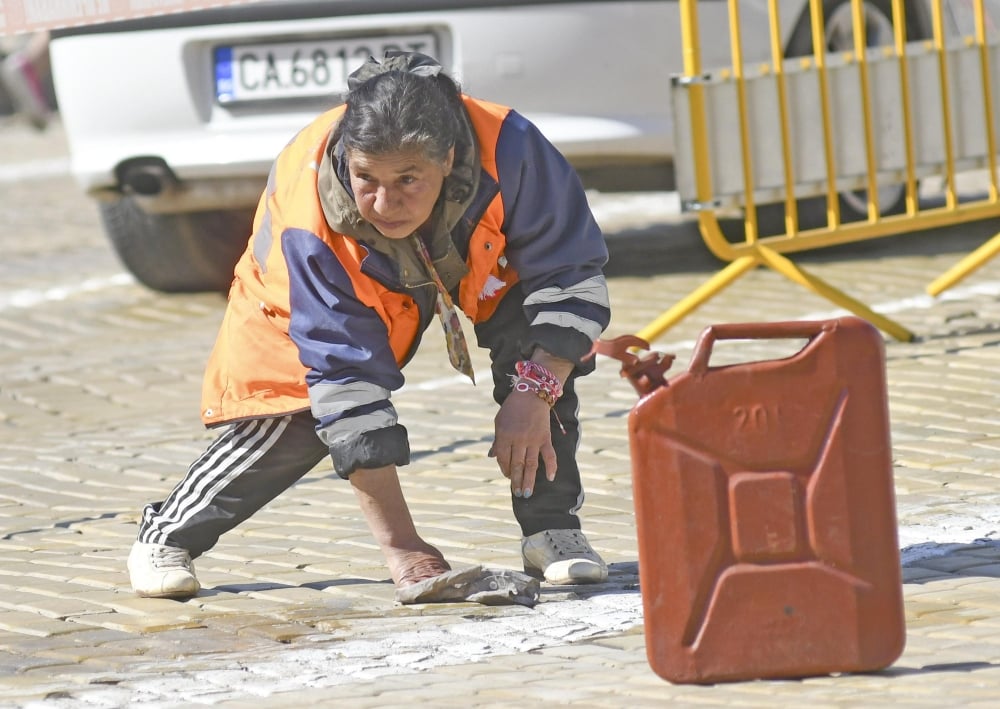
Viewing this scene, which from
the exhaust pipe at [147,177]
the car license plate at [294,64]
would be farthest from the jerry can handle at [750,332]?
the exhaust pipe at [147,177]

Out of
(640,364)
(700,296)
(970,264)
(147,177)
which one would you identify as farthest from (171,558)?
(970,264)

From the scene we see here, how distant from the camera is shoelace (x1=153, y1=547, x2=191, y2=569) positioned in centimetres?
383

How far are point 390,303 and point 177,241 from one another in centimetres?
395

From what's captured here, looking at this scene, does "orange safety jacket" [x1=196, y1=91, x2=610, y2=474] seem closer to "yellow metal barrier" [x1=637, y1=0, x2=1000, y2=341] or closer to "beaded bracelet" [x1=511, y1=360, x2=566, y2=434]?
"beaded bracelet" [x1=511, y1=360, x2=566, y2=434]

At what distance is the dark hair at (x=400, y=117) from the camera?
3.32 meters

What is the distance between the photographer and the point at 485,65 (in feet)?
21.2

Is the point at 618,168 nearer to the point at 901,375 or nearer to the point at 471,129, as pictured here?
the point at 901,375

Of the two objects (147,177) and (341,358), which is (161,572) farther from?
(147,177)

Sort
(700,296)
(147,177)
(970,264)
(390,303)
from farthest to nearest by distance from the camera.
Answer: (147,177) → (970,264) → (700,296) → (390,303)

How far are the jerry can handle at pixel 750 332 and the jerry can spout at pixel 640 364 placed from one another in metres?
0.05

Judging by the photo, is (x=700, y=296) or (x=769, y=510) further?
(x=700, y=296)

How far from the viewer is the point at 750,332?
10.0ft

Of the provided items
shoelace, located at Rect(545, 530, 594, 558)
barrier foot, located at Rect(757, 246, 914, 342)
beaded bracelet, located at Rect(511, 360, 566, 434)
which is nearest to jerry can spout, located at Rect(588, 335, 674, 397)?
beaded bracelet, located at Rect(511, 360, 566, 434)

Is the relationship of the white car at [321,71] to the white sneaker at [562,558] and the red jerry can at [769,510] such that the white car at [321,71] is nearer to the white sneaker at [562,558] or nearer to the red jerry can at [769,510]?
the white sneaker at [562,558]
